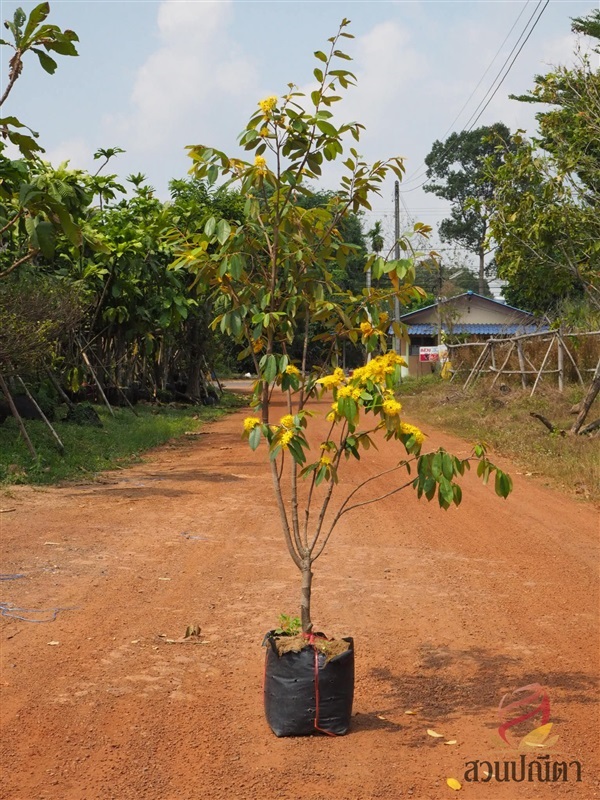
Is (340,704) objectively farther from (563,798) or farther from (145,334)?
(145,334)

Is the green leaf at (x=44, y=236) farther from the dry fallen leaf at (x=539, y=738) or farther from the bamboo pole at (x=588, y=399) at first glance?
the bamboo pole at (x=588, y=399)

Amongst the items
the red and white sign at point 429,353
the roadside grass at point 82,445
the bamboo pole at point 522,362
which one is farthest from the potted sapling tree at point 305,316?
the red and white sign at point 429,353

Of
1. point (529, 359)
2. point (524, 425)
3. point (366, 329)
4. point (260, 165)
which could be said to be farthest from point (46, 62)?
point (529, 359)

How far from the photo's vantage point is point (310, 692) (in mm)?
4480

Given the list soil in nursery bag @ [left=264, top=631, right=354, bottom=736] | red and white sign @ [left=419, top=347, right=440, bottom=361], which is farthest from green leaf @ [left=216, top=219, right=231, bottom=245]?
red and white sign @ [left=419, top=347, right=440, bottom=361]

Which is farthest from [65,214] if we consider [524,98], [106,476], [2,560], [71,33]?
[524,98]

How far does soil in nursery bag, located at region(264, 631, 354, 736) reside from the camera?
448 centimetres

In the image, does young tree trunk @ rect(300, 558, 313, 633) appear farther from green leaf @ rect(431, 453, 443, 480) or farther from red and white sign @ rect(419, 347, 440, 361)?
red and white sign @ rect(419, 347, 440, 361)

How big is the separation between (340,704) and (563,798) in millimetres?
1088

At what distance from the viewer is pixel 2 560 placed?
315 inches

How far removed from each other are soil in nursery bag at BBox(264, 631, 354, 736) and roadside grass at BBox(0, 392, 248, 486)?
26.4 ft

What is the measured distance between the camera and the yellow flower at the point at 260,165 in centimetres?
462
